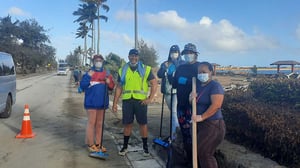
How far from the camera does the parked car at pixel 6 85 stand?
1033cm

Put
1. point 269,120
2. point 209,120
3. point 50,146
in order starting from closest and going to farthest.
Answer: point 209,120 → point 269,120 → point 50,146

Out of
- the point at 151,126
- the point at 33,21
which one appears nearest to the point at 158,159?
the point at 151,126

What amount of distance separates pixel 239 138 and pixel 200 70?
64.6 inches

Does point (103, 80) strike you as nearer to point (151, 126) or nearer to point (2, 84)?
point (151, 126)

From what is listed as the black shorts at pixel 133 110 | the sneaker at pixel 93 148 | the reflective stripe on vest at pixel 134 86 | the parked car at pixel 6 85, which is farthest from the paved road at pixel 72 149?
the reflective stripe on vest at pixel 134 86

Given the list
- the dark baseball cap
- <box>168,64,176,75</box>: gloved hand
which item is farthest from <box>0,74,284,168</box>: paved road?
the dark baseball cap

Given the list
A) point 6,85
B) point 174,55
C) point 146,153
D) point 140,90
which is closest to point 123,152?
point 146,153

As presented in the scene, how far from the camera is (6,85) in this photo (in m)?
10.7

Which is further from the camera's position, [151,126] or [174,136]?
[151,126]

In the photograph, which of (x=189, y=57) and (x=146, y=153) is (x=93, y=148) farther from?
(x=189, y=57)

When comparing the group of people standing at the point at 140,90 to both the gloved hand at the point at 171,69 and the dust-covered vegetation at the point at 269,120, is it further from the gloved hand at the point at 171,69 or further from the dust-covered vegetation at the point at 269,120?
the dust-covered vegetation at the point at 269,120

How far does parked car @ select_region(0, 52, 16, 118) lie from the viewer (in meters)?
10.3

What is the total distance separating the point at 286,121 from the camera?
455cm

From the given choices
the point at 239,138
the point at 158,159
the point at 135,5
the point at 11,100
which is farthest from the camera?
the point at 135,5
